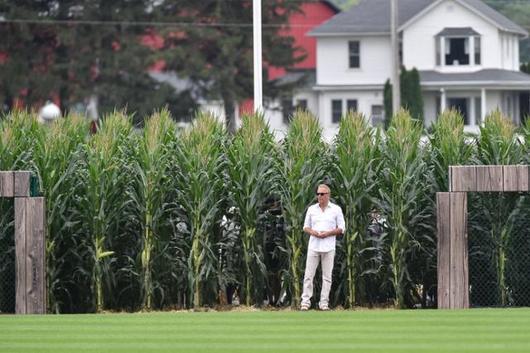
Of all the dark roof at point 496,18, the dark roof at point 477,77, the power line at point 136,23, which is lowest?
the dark roof at point 477,77

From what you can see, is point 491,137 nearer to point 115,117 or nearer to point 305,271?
point 305,271

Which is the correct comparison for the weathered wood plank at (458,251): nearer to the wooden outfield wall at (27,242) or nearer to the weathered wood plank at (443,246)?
the weathered wood plank at (443,246)

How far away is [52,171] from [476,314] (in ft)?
19.2

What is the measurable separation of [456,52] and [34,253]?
208 feet

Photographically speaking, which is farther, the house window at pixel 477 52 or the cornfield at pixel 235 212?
the house window at pixel 477 52

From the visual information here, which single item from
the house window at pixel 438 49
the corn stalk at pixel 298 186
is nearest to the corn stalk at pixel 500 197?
the corn stalk at pixel 298 186

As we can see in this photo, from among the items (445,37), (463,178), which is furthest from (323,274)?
(445,37)

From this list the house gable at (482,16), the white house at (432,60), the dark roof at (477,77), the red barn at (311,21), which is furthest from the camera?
the red barn at (311,21)

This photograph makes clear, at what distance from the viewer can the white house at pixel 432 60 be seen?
79812mm

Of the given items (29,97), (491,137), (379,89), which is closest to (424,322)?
(491,137)

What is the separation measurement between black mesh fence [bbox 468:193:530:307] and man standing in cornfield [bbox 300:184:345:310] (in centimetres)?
219

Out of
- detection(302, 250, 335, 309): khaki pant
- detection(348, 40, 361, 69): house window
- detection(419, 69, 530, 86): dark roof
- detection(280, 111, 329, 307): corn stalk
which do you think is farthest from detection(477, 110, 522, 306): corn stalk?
detection(348, 40, 361, 69): house window

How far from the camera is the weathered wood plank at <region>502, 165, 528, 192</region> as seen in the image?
808 inches

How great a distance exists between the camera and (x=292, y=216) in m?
21.1
